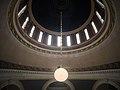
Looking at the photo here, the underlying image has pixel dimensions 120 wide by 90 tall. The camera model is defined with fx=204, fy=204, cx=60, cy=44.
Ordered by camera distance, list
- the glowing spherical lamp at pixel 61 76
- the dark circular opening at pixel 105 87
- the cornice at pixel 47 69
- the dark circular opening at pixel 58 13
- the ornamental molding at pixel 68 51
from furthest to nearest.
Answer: the dark circular opening at pixel 58 13, the dark circular opening at pixel 105 87, the cornice at pixel 47 69, the ornamental molding at pixel 68 51, the glowing spherical lamp at pixel 61 76

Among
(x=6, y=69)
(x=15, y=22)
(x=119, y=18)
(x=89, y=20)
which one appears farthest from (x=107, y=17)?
(x=6, y=69)

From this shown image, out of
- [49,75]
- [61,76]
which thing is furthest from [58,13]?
[61,76]

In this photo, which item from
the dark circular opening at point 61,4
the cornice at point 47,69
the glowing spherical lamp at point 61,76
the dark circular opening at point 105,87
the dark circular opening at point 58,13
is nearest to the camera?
the glowing spherical lamp at point 61,76

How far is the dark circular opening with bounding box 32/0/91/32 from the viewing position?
36.0ft

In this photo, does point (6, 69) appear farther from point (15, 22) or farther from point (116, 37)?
point (116, 37)

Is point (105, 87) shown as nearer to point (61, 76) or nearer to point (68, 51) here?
point (68, 51)

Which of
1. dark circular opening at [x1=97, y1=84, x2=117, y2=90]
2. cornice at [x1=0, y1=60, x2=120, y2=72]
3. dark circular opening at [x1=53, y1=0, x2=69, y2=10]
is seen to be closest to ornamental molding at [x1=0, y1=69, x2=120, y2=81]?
cornice at [x1=0, y1=60, x2=120, y2=72]

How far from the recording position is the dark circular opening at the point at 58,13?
1098 centimetres

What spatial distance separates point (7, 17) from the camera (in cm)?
791

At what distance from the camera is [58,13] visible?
1143cm

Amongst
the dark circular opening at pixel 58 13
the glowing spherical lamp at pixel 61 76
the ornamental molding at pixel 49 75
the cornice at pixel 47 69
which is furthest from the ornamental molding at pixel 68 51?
the glowing spherical lamp at pixel 61 76

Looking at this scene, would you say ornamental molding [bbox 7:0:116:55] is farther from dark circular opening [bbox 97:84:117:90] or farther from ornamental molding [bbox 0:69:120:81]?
dark circular opening [bbox 97:84:117:90]

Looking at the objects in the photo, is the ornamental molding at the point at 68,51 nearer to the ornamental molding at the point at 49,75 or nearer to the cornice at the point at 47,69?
the cornice at the point at 47,69

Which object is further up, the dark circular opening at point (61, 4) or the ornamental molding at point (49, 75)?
the dark circular opening at point (61, 4)
